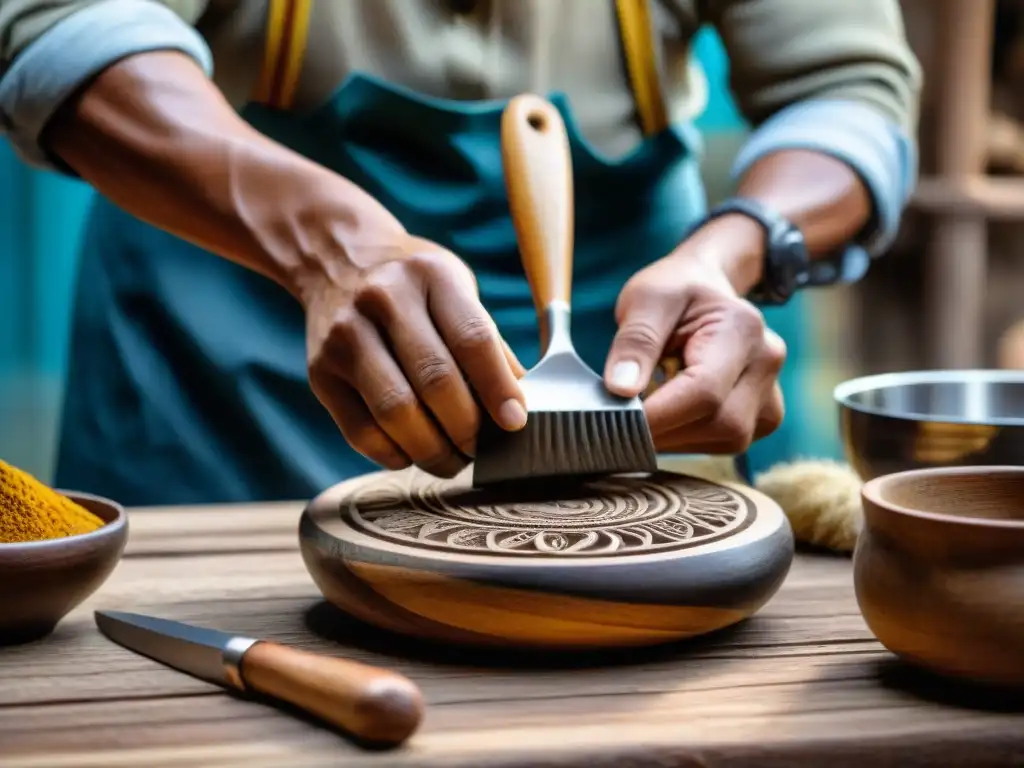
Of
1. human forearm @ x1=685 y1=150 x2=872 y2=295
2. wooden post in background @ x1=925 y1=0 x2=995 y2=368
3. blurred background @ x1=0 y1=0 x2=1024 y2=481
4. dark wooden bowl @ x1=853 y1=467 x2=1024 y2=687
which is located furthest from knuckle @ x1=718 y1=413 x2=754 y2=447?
wooden post in background @ x1=925 y1=0 x2=995 y2=368

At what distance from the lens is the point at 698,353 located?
3.15 feet

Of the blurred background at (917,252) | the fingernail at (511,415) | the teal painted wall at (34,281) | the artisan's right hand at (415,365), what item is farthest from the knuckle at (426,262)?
the teal painted wall at (34,281)

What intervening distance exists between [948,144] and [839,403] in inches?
70.2

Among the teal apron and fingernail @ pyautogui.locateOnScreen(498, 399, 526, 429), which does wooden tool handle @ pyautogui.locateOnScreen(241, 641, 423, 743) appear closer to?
fingernail @ pyautogui.locateOnScreen(498, 399, 526, 429)

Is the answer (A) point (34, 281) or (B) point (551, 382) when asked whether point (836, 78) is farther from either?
(A) point (34, 281)

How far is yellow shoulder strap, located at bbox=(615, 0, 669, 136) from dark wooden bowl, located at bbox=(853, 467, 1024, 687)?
800mm

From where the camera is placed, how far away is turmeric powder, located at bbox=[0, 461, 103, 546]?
698mm

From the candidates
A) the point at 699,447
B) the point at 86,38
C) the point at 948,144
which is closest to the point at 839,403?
the point at 699,447

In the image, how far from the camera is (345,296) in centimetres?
91

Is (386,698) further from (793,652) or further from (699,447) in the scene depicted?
(699,447)

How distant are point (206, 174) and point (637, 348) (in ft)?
1.33

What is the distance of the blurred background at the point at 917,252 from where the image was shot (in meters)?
2.51

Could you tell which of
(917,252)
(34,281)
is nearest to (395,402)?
(34,281)

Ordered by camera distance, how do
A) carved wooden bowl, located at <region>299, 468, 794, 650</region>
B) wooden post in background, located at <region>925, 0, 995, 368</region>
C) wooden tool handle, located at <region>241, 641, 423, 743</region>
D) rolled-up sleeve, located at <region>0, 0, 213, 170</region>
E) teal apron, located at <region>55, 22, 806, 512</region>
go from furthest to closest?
wooden post in background, located at <region>925, 0, 995, 368</region>, teal apron, located at <region>55, 22, 806, 512</region>, rolled-up sleeve, located at <region>0, 0, 213, 170</region>, carved wooden bowl, located at <region>299, 468, 794, 650</region>, wooden tool handle, located at <region>241, 641, 423, 743</region>
